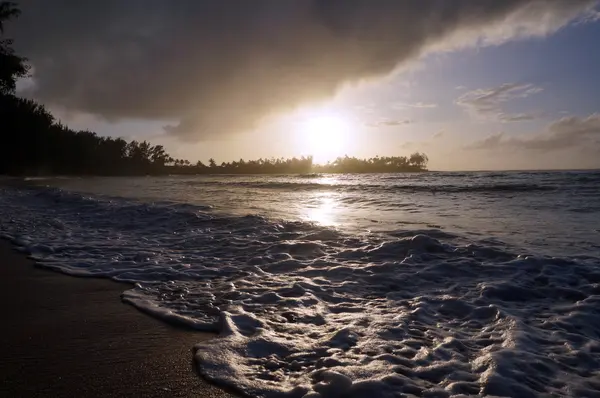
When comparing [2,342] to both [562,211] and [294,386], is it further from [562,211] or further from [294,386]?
[562,211]

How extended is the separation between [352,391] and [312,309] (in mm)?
1449

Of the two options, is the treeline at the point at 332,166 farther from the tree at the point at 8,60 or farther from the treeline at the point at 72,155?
the tree at the point at 8,60

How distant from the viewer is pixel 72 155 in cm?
5253

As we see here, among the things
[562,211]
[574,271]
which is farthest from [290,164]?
[574,271]

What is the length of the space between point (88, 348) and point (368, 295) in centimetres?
257

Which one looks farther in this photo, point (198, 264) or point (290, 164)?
point (290, 164)

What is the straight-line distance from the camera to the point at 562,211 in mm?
10055

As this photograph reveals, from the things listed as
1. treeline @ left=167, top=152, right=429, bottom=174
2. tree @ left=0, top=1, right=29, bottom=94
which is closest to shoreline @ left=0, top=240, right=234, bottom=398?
A: tree @ left=0, top=1, right=29, bottom=94

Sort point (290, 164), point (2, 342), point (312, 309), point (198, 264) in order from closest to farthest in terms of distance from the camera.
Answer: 1. point (2, 342)
2. point (312, 309)
3. point (198, 264)
4. point (290, 164)

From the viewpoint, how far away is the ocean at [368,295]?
2723 millimetres

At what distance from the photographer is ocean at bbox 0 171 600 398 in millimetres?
2723

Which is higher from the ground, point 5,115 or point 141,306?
point 5,115

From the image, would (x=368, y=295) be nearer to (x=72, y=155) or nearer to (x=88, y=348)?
(x=88, y=348)

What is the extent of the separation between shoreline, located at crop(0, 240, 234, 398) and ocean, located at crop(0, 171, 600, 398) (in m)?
0.18
